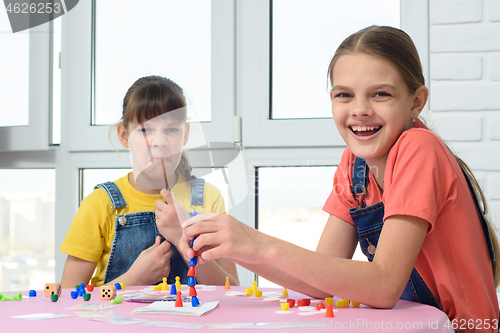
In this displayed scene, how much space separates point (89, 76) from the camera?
1.51 metres

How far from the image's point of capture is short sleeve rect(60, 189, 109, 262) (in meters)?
1.06

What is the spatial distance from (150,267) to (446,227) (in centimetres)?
62

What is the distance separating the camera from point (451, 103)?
1212 millimetres

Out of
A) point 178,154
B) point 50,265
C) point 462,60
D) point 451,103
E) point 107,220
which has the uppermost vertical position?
point 462,60

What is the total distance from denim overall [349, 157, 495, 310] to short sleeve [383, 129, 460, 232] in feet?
0.29

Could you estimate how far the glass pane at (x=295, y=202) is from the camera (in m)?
1.38

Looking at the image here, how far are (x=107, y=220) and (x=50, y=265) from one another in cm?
63

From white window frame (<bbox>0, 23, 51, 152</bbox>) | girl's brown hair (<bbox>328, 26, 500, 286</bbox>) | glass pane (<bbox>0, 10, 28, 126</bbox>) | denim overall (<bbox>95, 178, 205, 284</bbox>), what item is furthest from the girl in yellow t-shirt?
glass pane (<bbox>0, 10, 28, 126</bbox>)

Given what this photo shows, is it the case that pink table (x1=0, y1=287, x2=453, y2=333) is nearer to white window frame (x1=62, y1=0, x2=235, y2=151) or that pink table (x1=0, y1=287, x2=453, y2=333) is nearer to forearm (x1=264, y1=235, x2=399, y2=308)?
forearm (x1=264, y1=235, x2=399, y2=308)

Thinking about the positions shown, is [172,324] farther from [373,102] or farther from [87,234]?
[87,234]

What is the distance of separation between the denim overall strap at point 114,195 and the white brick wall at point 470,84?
2.83ft

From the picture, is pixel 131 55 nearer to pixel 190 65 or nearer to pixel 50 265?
pixel 190 65

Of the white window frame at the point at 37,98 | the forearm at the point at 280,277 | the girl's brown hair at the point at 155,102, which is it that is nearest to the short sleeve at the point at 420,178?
the forearm at the point at 280,277

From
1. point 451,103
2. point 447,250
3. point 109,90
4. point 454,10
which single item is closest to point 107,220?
point 109,90
